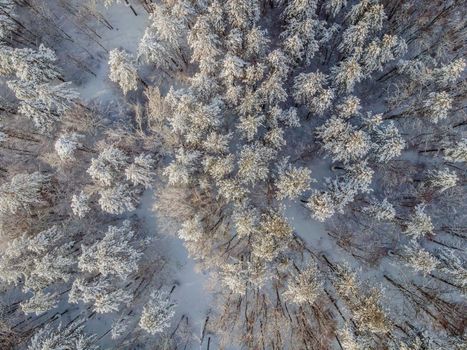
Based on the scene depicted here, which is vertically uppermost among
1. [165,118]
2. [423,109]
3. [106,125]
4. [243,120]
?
[106,125]

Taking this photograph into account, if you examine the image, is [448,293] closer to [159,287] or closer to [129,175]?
[159,287]

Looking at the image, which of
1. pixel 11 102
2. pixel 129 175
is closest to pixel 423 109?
pixel 129 175

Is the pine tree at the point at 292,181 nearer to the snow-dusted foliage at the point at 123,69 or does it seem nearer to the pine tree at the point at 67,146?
the snow-dusted foliage at the point at 123,69

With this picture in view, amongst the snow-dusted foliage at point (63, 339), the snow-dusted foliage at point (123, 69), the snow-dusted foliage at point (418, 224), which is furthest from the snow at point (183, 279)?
the snow-dusted foliage at point (418, 224)

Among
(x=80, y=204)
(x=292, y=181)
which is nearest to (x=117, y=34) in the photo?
(x=80, y=204)

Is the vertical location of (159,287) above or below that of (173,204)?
below

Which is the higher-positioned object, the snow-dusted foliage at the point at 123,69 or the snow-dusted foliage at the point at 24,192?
the snow-dusted foliage at the point at 123,69

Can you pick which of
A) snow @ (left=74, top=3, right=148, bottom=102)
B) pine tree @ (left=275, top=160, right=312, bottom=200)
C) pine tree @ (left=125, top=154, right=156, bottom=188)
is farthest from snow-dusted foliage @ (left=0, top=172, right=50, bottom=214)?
pine tree @ (left=275, top=160, right=312, bottom=200)

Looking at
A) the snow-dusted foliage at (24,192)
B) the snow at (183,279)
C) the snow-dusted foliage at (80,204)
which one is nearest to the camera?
the snow-dusted foliage at (24,192)

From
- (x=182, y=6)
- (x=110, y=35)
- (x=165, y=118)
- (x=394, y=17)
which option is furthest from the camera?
(x=110, y=35)
